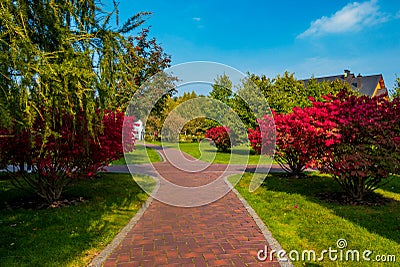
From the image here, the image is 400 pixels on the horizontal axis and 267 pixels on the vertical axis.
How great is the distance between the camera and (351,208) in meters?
6.59

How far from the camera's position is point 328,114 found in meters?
7.00

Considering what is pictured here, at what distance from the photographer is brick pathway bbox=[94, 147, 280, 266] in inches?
156

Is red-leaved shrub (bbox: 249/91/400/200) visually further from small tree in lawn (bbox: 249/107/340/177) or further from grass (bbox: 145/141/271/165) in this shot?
grass (bbox: 145/141/271/165)

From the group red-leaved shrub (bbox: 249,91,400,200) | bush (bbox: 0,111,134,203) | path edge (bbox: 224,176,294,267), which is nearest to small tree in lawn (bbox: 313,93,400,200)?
red-leaved shrub (bbox: 249,91,400,200)

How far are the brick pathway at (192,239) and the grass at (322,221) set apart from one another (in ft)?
1.50

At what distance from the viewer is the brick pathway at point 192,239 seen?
3955 millimetres

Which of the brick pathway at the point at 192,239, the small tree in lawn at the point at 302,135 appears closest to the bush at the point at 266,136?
the small tree in lawn at the point at 302,135

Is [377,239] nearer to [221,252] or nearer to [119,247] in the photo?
[221,252]

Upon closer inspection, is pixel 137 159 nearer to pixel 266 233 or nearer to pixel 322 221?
pixel 322 221

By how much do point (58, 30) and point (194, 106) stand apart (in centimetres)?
1792

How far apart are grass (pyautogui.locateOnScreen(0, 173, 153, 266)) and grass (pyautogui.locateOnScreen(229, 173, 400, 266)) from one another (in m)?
2.83

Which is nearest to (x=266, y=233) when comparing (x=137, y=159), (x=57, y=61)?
(x=57, y=61)

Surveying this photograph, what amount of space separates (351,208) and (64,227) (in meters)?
5.84

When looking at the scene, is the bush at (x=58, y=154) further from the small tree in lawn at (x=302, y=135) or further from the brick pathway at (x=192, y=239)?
the small tree in lawn at (x=302, y=135)
